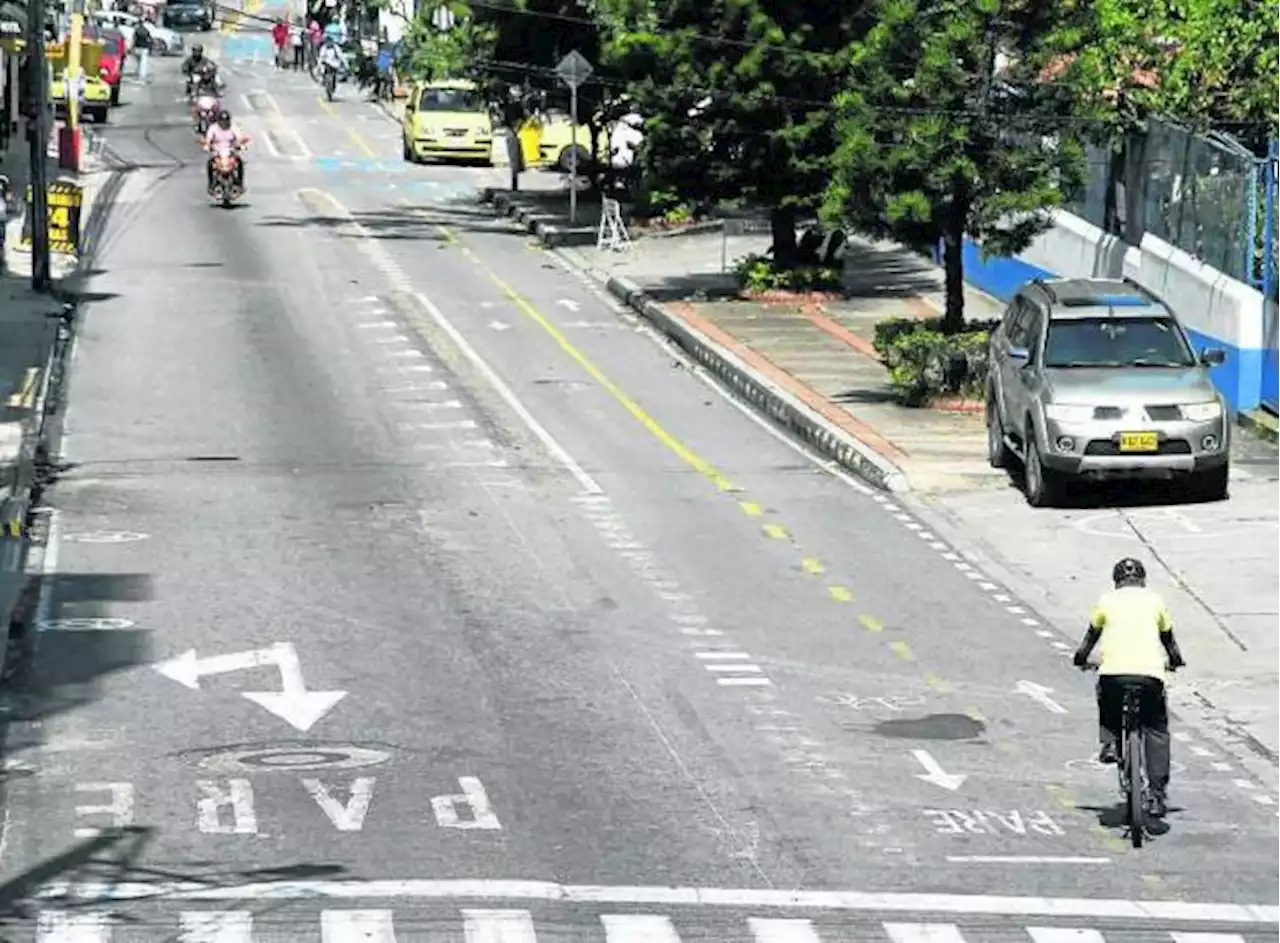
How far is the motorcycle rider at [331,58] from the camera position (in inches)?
3740

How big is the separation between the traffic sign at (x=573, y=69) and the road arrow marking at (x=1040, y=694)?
107 feet

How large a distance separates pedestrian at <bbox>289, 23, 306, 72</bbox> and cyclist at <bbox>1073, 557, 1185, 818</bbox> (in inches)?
3630

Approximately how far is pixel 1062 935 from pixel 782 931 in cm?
134

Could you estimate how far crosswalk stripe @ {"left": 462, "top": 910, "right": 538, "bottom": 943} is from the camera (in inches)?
577

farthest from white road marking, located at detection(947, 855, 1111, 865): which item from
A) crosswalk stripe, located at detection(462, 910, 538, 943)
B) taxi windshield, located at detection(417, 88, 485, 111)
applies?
taxi windshield, located at detection(417, 88, 485, 111)

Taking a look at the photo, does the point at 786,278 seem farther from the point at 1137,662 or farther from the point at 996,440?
the point at 1137,662

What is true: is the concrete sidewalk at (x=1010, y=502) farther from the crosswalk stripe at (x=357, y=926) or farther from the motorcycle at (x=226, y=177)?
the motorcycle at (x=226, y=177)

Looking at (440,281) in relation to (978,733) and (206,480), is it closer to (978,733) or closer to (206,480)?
(206,480)

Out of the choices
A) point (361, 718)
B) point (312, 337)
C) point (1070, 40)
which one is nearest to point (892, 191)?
point (1070, 40)

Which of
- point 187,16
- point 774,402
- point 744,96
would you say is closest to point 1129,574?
point 774,402

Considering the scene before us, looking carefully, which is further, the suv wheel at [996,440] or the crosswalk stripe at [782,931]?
the suv wheel at [996,440]

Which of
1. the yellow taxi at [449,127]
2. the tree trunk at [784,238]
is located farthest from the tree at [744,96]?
the yellow taxi at [449,127]

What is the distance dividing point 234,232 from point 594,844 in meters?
41.0

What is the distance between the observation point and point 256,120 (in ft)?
280
